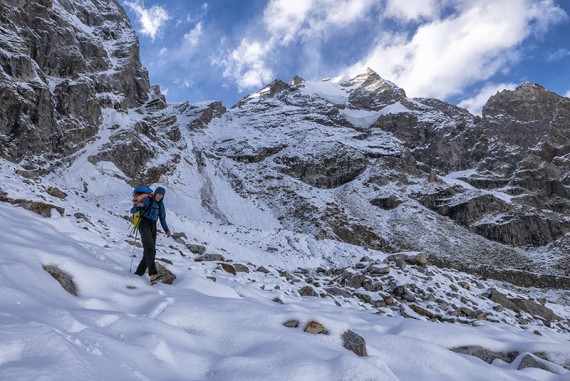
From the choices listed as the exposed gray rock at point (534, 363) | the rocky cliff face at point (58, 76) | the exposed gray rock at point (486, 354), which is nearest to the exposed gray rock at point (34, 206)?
the exposed gray rock at point (486, 354)

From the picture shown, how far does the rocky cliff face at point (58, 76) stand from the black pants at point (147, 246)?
32898mm

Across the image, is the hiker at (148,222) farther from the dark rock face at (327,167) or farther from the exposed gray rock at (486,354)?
the dark rock face at (327,167)

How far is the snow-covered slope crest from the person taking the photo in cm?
273

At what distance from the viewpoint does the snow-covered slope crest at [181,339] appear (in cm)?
273

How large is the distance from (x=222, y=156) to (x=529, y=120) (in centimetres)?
6938

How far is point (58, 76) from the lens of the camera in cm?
4422

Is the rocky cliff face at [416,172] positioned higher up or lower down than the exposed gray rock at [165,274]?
higher up

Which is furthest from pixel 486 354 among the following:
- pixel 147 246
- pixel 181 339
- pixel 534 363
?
pixel 147 246

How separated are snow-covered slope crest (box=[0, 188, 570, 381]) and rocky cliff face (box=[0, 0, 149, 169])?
34196 millimetres

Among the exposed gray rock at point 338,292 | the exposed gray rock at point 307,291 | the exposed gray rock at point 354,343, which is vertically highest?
Answer: the exposed gray rock at point 354,343

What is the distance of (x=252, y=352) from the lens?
3816 millimetres

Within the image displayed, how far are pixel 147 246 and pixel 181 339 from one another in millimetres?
3563

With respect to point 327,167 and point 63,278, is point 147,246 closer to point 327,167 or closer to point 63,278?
point 63,278

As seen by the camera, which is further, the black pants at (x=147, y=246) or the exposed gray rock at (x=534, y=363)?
the black pants at (x=147, y=246)
